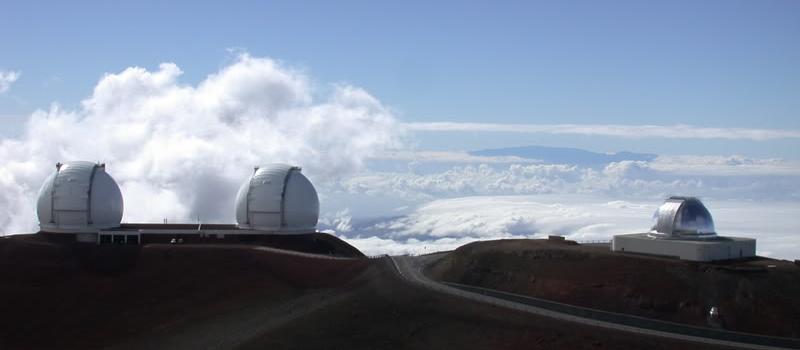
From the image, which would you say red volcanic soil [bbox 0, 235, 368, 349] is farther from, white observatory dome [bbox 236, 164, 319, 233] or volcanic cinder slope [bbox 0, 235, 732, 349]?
white observatory dome [bbox 236, 164, 319, 233]

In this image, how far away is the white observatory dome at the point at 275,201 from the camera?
2539 inches

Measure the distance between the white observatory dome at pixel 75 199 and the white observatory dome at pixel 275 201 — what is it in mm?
10874

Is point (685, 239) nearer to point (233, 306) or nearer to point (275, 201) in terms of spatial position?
point (233, 306)

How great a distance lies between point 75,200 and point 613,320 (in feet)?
134

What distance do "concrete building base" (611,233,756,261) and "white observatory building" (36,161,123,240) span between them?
38866mm

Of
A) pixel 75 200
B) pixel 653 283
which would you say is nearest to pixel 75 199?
pixel 75 200

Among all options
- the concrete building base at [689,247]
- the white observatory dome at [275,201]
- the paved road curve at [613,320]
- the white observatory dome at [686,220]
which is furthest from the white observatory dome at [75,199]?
the white observatory dome at [686,220]

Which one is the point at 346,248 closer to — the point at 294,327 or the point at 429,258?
the point at 429,258

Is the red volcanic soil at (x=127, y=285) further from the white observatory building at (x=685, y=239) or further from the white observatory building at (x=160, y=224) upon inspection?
the white observatory building at (x=685, y=239)

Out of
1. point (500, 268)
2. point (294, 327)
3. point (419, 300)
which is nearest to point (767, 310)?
point (500, 268)

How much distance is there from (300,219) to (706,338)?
114ft

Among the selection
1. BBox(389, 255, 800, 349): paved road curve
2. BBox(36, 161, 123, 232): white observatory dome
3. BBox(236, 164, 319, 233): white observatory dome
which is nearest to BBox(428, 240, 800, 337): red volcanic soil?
BBox(389, 255, 800, 349): paved road curve

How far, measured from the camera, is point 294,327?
1794 inches

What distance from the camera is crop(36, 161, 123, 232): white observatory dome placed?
60781 millimetres
